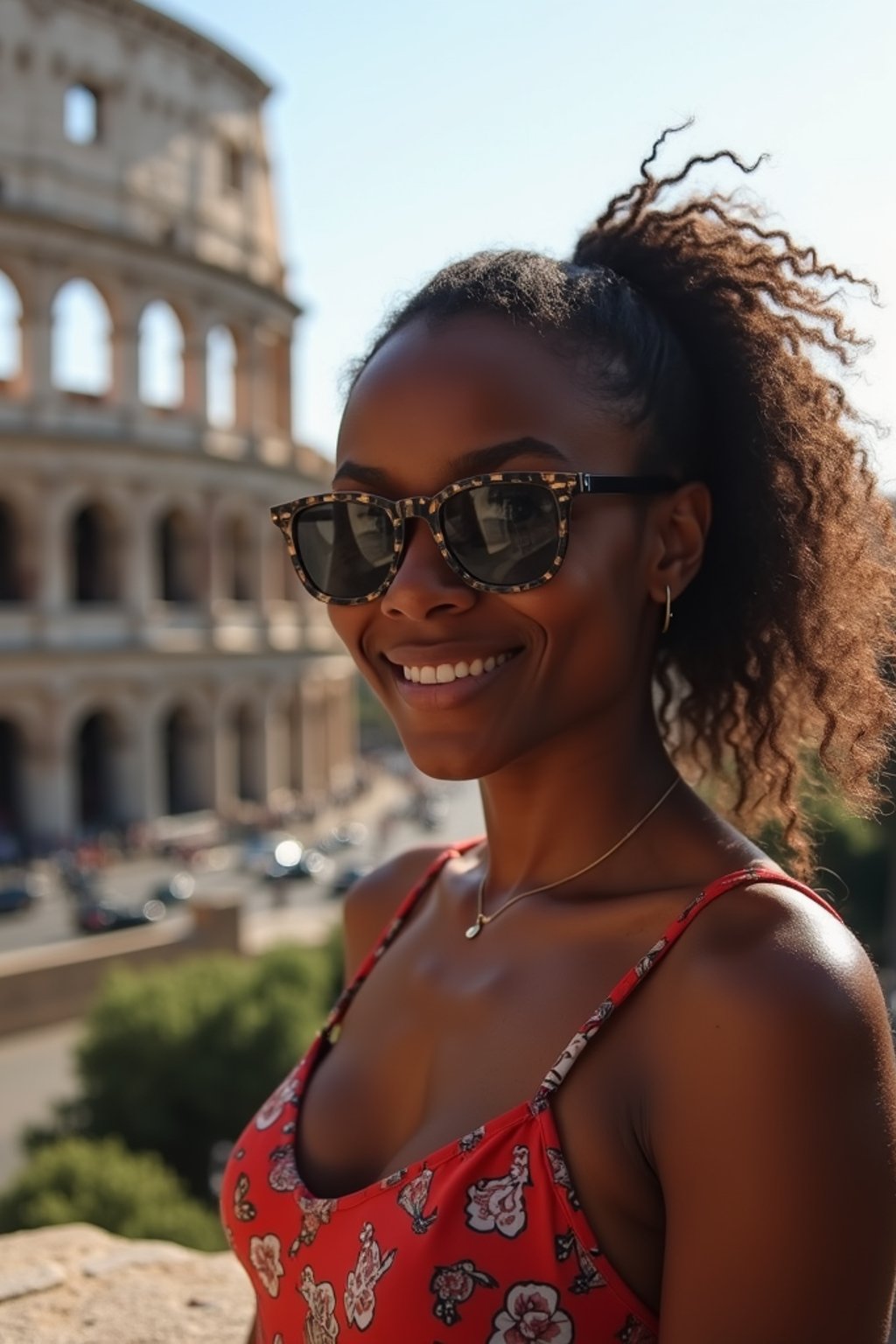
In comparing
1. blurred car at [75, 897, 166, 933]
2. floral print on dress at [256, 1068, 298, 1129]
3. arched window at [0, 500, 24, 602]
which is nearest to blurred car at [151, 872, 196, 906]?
blurred car at [75, 897, 166, 933]

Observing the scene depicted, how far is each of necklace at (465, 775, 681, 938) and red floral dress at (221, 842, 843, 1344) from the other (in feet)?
1.14

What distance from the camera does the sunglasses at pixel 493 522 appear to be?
80.7 inches

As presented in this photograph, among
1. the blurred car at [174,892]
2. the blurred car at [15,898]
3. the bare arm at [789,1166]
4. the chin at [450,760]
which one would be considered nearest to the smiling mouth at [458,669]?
the chin at [450,760]

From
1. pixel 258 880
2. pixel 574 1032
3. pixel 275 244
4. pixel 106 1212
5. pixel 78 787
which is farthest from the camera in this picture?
pixel 275 244

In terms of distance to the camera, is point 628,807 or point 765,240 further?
point 765,240

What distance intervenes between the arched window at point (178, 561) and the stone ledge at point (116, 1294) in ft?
105

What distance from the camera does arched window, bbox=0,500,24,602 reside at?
3275cm

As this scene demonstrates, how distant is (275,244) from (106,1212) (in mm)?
33866

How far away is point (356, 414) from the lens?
2.25 meters

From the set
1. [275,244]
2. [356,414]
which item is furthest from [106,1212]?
[275,244]

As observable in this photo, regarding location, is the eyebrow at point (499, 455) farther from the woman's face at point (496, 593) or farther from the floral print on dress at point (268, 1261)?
the floral print on dress at point (268, 1261)

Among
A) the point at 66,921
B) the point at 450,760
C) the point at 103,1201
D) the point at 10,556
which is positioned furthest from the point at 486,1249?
the point at 10,556

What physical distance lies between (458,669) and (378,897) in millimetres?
1128

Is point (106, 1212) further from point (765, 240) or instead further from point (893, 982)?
point (893, 982)
